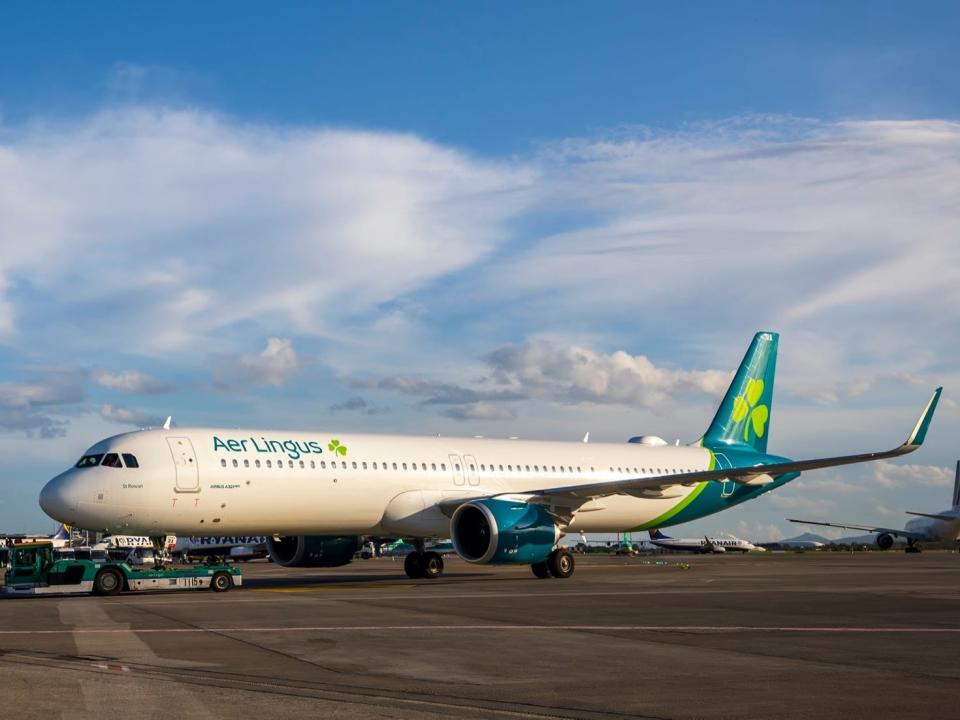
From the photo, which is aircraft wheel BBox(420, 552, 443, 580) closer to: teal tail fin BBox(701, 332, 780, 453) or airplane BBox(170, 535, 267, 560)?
teal tail fin BBox(701, 332, 780, 453)

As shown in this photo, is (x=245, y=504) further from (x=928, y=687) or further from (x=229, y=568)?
(x=928, y=687)

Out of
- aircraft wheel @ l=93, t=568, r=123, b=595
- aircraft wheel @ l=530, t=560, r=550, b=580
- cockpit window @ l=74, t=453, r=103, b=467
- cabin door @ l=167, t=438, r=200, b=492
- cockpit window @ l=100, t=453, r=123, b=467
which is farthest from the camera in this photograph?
aircraft wheel @ l=530, t=560, r=550, b=580

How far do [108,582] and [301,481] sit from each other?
5.70 meters

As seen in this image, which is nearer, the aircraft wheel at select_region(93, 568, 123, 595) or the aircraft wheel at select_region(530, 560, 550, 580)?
the aircraft wheel at select_region(93, 568, 123, 595)

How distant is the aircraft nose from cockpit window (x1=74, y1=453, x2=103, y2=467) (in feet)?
1.95

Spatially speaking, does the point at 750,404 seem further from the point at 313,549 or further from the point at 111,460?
the point at 111,460

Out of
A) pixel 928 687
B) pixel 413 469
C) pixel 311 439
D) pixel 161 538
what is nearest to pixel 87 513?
pixel 161 538

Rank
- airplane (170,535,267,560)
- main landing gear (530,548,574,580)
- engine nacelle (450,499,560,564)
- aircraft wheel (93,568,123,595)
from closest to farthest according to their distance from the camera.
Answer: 1. aircraft wheel (93,568,123,595)
2. engine nacelle (450,499,560,564)
3. main landing gear (530,548,574,580)
4. airplane (170,535,267,560)

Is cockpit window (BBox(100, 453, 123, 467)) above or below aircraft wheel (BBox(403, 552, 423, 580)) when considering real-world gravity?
above

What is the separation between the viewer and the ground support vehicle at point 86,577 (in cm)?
2545

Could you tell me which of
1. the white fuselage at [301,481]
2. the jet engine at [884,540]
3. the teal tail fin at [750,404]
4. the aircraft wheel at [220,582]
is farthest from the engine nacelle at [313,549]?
the jet engine at [884,540]

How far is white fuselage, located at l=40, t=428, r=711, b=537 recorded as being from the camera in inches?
1072

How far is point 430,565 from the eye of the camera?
3450 centimetres

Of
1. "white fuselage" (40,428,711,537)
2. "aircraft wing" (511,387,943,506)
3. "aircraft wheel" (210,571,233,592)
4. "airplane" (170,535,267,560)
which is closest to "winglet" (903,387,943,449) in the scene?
"aircraft wing" (511,387,943,506)
